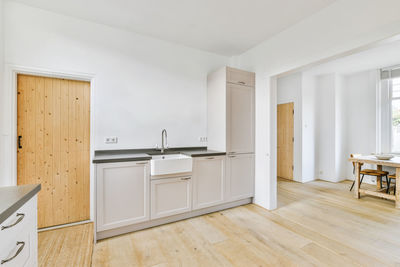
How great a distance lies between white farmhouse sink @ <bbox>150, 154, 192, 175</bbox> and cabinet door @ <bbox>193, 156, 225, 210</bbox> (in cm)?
18

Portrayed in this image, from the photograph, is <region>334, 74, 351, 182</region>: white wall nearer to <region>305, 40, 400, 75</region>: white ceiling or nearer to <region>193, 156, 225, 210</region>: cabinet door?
<region>305, 40, 400, 75</region>: white ceiling

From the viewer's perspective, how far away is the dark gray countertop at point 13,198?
85cm

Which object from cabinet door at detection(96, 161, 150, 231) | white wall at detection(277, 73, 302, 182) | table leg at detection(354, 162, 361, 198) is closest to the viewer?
cabinet door at detection(96, 161, 150, 231)

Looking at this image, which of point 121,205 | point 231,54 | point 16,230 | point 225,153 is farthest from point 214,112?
point 16,230

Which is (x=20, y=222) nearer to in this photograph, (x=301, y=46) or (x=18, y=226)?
(x=18, y=226)

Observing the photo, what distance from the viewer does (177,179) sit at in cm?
260

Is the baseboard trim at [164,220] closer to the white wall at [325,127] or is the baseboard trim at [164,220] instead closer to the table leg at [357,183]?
the table leg at [357,183]

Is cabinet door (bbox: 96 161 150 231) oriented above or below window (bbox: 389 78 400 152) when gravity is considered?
below

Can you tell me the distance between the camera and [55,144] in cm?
248

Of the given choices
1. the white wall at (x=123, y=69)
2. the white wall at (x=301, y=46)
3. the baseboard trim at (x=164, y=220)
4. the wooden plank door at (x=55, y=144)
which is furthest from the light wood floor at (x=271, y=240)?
the white wall at (x=123, y=69)

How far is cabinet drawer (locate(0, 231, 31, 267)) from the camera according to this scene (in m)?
0.84

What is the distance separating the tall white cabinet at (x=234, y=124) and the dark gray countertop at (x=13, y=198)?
2365 millimetres

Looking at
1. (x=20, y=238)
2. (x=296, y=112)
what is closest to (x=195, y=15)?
(x=20, y=238)

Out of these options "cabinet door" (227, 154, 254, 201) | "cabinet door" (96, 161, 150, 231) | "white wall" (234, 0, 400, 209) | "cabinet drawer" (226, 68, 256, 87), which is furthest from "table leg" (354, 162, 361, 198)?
"cabinet door" (96, 161, 150, 231)
